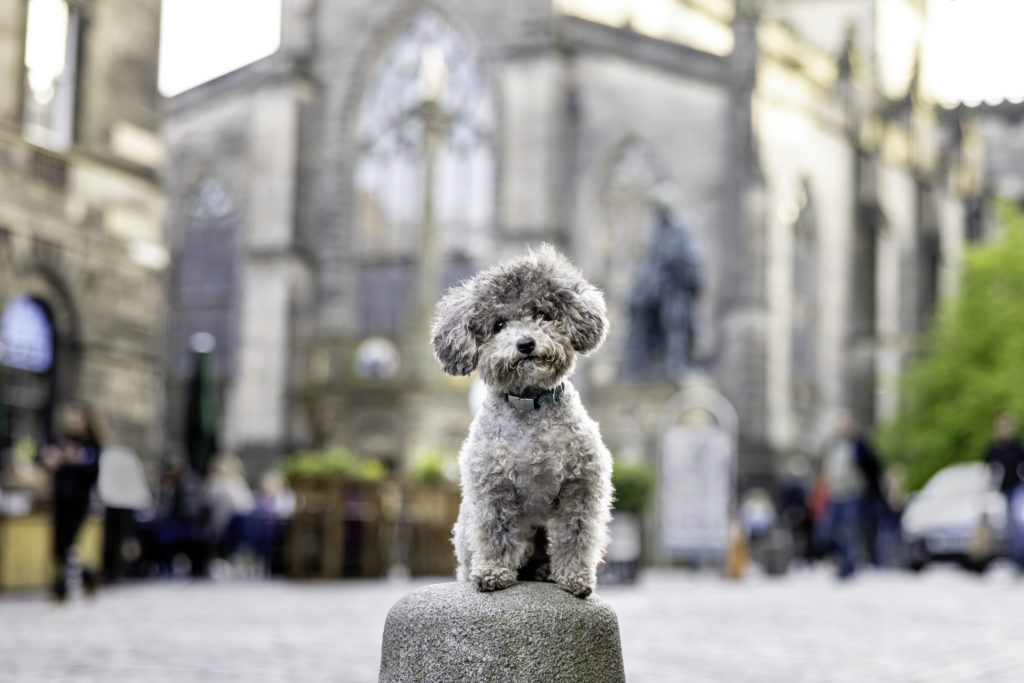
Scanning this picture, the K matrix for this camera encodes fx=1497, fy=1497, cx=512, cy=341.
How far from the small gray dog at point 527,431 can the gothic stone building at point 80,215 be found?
14.0 m

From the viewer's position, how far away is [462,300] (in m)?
3.66

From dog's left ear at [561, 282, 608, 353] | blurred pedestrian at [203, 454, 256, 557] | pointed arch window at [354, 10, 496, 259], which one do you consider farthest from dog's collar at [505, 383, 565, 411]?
pointed arch window at [354, 10, 496, 259]

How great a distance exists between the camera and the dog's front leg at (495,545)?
3656mm

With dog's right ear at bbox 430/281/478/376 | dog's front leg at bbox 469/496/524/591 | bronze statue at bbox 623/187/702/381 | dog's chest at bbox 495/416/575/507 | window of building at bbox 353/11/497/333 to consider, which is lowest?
dog's front leg at bbox 469/496/524/591

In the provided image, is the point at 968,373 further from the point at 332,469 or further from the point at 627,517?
the point at 332,469

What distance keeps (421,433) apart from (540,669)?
98.4 ft

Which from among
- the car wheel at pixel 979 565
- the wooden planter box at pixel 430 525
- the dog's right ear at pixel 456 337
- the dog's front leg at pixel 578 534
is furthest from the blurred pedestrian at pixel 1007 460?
the dog's right ear at pixel 456 337

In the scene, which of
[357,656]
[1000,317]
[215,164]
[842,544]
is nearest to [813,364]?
[1000,317]

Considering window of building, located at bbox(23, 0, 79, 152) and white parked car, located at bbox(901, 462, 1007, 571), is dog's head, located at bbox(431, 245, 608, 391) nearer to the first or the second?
window of building, located at bbox(23, 0, 79, 152)

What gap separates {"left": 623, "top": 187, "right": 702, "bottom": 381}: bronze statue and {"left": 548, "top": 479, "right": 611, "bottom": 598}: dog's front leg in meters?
23.1

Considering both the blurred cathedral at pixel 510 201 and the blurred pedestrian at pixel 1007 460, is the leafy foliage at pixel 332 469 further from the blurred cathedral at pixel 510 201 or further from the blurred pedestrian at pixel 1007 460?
the blurred cathedral at pixel 510 201

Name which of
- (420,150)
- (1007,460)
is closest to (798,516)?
(1007,460)

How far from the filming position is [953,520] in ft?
74.7

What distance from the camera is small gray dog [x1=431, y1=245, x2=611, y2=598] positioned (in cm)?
362
